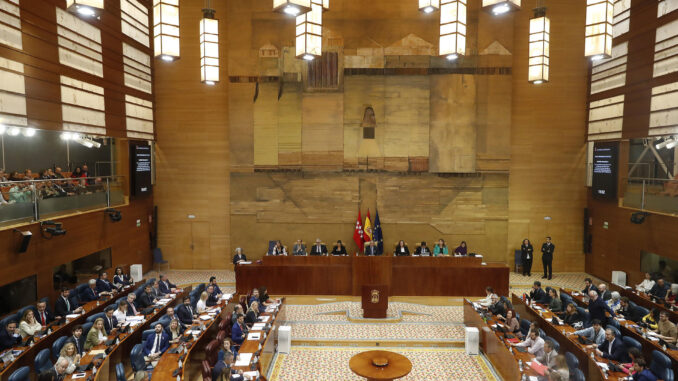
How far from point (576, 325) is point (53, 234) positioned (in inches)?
443

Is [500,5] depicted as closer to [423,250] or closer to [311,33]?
[311,33]

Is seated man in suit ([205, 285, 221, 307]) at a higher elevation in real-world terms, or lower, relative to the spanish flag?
lower

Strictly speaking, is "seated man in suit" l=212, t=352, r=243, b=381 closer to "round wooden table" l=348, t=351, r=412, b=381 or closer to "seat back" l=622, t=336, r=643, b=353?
"round wooden table" l=348, t=351, r=412, b=381

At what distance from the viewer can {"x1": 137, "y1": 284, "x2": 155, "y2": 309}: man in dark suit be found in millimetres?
10008

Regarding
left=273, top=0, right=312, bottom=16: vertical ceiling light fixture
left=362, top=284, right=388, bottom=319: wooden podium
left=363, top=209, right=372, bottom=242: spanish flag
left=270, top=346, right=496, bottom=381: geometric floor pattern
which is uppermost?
left=273, top=0, right=312, bottom=16: vertical ceiling light fixture

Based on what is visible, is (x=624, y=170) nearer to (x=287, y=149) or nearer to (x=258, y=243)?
(x=287, y=149)

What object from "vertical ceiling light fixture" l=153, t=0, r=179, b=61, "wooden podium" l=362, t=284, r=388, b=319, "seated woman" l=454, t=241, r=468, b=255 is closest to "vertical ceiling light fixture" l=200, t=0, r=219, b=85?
"vertical ceiling light fixture" l=153, t=0, r=179, b=61

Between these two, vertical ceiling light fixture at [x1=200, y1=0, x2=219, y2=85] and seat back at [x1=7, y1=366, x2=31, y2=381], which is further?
vertical ceiling light fixture at [x1=200, y1=0, x2=219, y2=85]

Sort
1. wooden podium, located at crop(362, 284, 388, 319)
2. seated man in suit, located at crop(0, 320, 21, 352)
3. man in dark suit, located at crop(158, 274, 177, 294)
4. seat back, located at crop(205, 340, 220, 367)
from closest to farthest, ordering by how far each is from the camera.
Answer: seat back, located at crop(205, 340, 220, 367), seated man in suit, located at crop(0, 320, 21, 352), man in dark suit, located at crop(158, 274, 177, 294), wooden podium, located at crop(362, 284, 388, 319)

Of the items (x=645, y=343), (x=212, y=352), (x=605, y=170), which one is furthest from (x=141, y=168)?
(x=605, y=170)

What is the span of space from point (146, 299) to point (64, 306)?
1.59 meters

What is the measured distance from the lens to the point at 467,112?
49.9ft

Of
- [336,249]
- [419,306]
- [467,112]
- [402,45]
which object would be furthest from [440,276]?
[402,45]

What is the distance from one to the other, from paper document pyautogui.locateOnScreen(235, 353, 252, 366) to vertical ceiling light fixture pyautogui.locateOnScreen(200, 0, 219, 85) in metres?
4.97
